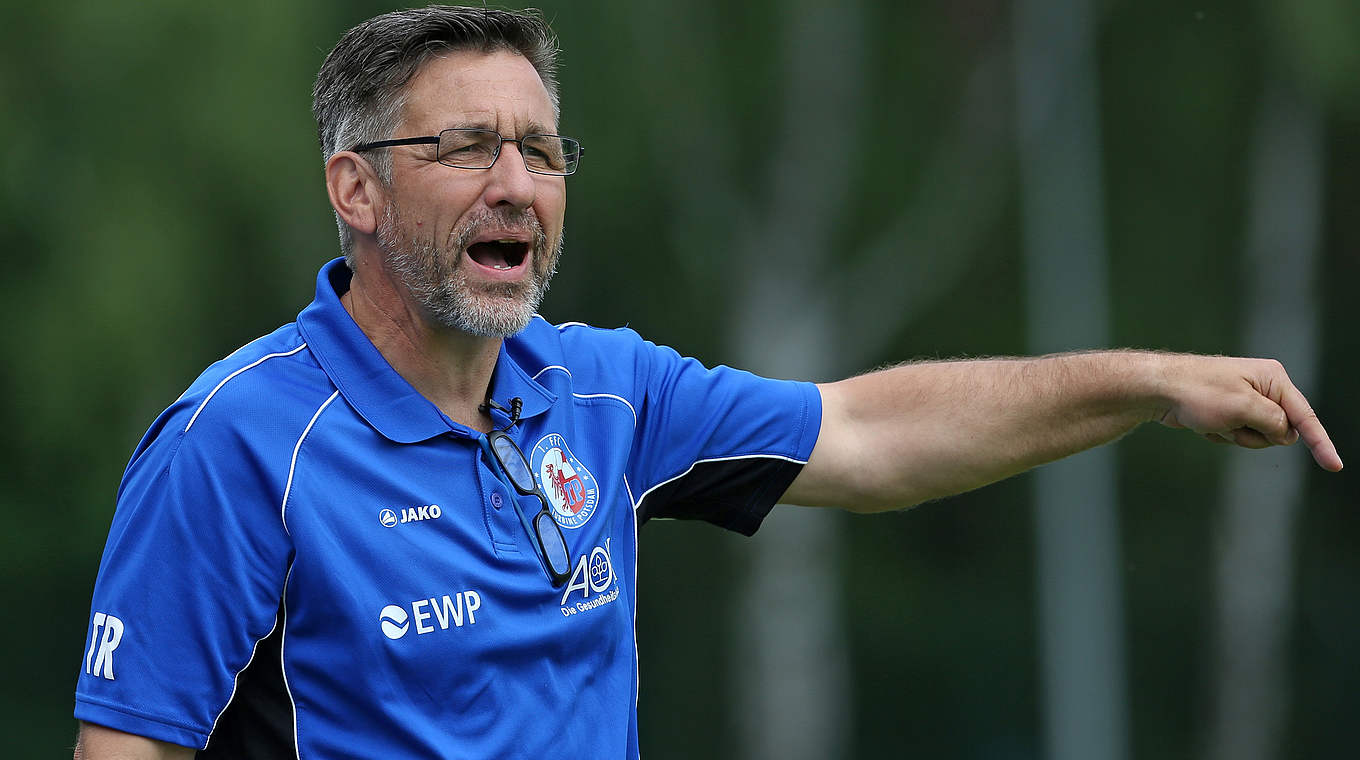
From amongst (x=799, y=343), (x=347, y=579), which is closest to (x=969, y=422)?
(x=347, y=579)

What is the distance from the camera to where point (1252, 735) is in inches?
534

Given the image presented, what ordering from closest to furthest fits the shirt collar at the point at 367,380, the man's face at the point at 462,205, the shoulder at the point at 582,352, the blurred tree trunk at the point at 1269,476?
1. the shirt collar at the point at 367,380
2. the man's face at the point at 462,205
3. the shoulder at the point at 582,352
4. the blurred tree trunk at the point at 1269,476

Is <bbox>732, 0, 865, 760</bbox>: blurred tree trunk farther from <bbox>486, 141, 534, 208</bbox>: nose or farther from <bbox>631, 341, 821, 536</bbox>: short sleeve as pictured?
<bbox>486, 141, 534, 208</bbox>: nose

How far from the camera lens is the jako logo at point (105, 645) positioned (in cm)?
227

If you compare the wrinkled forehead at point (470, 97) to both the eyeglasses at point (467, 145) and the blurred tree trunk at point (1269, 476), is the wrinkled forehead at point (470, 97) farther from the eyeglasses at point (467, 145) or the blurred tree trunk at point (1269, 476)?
the blurred tree trunk at point (1269, 476)

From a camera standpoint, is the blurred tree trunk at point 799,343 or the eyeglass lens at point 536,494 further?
the blurred tree trunk at point 799,343

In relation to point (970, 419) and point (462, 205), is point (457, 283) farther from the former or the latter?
point (970, 419)

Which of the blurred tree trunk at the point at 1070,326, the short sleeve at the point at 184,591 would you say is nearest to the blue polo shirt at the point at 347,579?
the short sleeve at the point at 184,591

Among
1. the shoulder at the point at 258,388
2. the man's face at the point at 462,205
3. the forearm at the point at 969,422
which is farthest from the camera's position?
the forearm at the point at 969,422

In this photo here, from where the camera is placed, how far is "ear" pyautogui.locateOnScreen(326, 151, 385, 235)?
8.77 feet

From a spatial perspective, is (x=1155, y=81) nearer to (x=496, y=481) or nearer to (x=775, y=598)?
(x=775, y=598)

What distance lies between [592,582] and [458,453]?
0.29 metres

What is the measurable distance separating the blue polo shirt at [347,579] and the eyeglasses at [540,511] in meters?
0.02

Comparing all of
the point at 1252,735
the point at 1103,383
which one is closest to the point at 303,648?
the point at 1103,383
